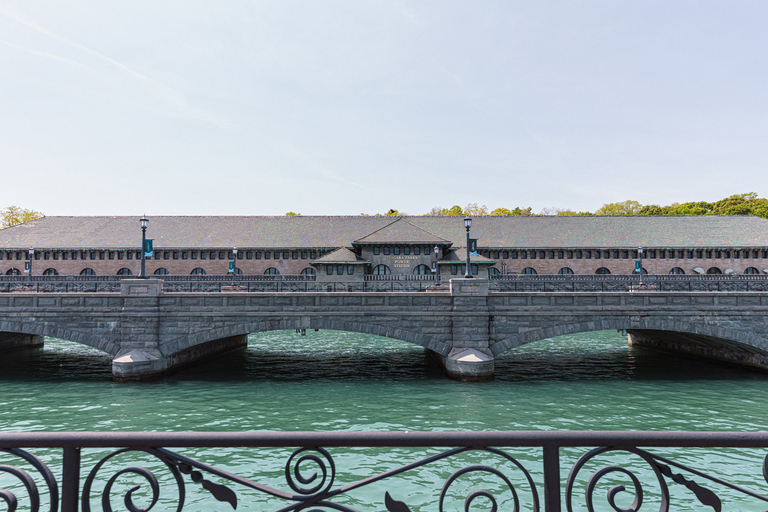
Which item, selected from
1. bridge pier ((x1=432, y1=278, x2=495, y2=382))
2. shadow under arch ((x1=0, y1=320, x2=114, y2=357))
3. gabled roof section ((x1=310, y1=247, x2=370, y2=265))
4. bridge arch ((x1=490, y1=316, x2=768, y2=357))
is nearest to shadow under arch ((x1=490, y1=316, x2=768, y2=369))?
bridge arch ((x1=490, y1=316, x2=768, y2=357))

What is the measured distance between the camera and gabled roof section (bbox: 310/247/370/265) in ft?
154

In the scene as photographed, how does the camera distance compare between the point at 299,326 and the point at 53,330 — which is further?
the point at 299,326

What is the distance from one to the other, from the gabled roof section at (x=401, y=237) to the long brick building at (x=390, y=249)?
104 mm

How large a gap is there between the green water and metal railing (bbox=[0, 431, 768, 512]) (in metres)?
0.10

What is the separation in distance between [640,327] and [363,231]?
3925 centimetres

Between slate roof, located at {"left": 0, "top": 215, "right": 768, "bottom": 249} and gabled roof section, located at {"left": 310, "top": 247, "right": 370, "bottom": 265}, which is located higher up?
slate roof, located at {"left": 0, "top": 215, "right": 768, "bottom": 249}

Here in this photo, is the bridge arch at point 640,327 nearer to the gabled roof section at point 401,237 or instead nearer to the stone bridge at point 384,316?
the stone bridge at point 384,316

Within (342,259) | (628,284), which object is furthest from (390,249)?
(628,284)

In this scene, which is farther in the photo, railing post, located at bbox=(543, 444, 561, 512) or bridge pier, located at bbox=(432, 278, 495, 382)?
bridge pier, located at bbox=(432, 278, 495, 382)

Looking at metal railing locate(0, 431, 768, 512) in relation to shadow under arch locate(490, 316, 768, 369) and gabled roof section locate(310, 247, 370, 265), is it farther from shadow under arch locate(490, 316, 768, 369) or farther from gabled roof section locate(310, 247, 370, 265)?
→ gabled roof section locate(310, 247, 370, 265)

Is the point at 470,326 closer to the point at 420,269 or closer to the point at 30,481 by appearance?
the point at 30,481

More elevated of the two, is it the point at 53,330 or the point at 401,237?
the point at 401,237

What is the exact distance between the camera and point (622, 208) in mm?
122312

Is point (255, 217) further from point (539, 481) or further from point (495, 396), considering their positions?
point (539, 481)
